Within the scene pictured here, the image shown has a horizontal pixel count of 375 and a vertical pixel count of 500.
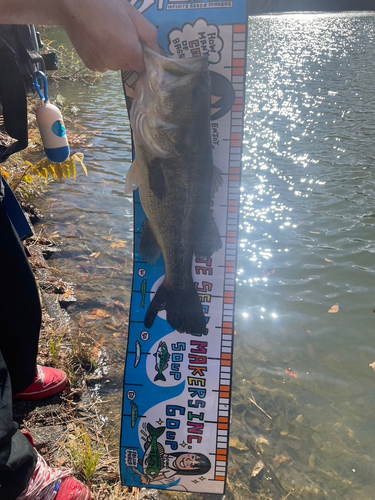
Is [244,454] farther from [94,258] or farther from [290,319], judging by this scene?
[94,258]

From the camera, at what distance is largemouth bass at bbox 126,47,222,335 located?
5.88 ft

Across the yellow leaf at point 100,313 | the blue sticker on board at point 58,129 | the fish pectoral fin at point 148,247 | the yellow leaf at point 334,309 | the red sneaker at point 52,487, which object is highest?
the blue sticker on board at point 58,129

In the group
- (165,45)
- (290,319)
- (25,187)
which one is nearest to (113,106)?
(25,187)

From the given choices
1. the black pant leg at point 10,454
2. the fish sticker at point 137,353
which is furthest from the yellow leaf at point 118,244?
the black pant leg at point 10,454

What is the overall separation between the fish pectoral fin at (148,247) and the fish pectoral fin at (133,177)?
0.86 ft

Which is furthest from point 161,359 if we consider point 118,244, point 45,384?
point 118,244

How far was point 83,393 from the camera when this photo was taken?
308 cm

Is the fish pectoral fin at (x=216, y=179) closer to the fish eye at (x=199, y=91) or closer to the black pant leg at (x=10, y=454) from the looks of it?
the fish eye at (x=199, y=91)

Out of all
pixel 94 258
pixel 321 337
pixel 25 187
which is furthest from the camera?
pixel 25 187

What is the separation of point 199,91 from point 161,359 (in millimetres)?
1674

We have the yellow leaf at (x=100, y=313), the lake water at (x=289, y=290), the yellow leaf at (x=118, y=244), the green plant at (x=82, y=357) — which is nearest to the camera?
the lake water at (x=289, y=290)

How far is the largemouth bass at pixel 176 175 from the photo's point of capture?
1.79 metres

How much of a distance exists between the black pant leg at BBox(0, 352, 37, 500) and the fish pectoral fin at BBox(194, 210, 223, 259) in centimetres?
122

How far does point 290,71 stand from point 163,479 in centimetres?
1964
